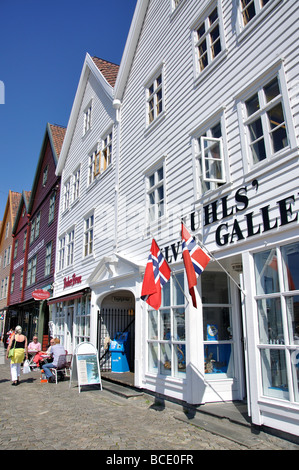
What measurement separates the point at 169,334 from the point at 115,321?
496 cm

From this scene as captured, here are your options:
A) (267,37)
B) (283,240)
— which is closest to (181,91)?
(267,37)

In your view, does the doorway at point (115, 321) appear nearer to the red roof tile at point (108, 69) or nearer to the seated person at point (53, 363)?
the seated person at point (53, 363)

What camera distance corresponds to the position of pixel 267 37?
6.39 metres

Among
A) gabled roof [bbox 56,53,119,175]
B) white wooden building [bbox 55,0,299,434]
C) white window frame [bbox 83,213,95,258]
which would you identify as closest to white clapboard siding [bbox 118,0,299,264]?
white wooden building [bbox 55,0,299,434]


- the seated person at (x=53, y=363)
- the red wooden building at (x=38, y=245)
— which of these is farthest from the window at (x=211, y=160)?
the red wooden building at (x=38, y=245)

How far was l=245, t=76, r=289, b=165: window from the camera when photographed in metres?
5.89

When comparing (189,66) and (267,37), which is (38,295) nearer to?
(189,66)

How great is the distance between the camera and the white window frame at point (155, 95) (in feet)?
33.0

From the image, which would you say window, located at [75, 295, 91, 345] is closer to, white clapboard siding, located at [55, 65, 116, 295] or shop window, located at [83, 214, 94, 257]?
white clapboard siding, located at [55, 65, 116, 295]

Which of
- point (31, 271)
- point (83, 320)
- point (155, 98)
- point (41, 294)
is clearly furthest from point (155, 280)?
point (31, 271)

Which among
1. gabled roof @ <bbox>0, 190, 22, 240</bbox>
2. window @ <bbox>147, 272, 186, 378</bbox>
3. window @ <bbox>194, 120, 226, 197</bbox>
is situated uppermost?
gabled roof @ <bbox>0, 190, 22, 240</bbox>

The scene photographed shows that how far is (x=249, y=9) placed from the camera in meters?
7.13

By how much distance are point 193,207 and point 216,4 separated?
4751mm

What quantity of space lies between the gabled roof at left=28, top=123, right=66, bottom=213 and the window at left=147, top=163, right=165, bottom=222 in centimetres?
1301
